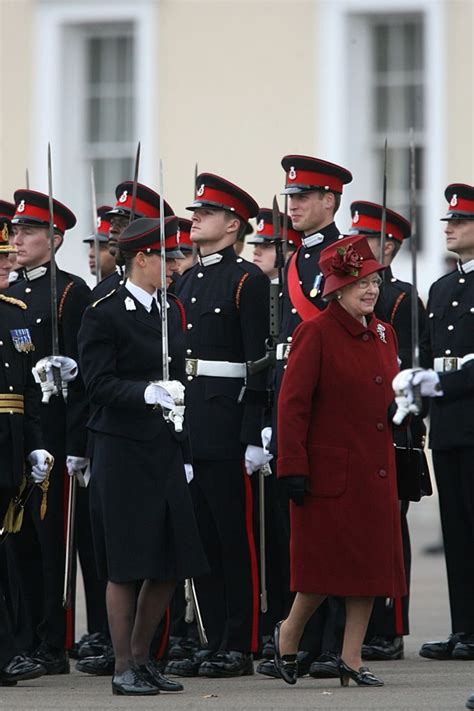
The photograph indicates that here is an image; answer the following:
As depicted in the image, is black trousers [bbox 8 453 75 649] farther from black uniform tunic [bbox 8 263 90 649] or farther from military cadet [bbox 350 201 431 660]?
military cadet [bbox 350 201 431 660]

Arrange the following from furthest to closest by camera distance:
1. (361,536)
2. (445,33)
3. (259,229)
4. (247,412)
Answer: (445,33)
(259,229)
(247,412)
(361,536)

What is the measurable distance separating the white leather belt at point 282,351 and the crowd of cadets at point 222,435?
0.02 meters

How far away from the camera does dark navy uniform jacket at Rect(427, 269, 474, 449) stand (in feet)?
34.1

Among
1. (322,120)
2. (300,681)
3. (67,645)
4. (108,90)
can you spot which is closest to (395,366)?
(300,681)

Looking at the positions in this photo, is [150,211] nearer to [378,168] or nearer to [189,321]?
[189,321]

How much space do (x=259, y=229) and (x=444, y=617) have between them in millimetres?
2566

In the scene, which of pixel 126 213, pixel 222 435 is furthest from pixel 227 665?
pixel 126 213

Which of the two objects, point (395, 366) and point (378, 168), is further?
point (378, 168)

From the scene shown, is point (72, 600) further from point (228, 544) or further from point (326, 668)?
point (326, 668)

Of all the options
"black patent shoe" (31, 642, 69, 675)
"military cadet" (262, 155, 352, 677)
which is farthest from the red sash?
Result: "black patent shoe" (31, 642, 69, 675)

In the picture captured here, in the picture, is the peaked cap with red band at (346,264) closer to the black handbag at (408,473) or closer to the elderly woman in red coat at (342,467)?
the elderly woman in red coat at (342,467)

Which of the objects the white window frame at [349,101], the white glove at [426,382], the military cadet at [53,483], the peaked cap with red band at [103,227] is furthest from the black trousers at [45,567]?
the white window frame at [349,101]

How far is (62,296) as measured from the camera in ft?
34.1

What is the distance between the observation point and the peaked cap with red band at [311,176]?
33.2 ft
